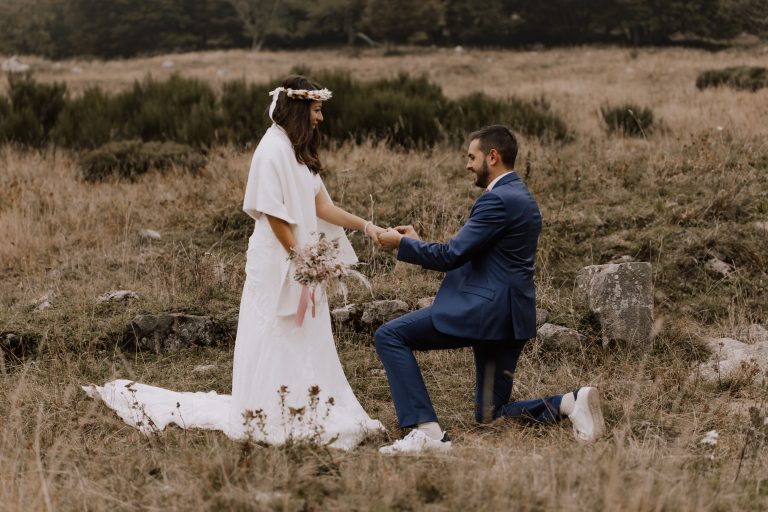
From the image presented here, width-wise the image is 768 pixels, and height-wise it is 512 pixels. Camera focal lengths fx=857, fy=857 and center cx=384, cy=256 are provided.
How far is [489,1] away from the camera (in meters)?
52.8

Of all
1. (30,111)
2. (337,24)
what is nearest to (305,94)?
(30,111)

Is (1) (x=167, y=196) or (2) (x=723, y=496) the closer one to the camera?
(2) (x=723, y=496)

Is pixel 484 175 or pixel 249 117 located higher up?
pixel 484 175

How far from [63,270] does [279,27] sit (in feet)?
164

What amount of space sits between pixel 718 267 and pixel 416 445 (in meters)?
4.47

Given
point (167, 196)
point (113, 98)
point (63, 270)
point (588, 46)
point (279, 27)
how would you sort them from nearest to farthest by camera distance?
point (63, 270), point (167, 196), point (113, 98), point (588, 46), point (279, 27)

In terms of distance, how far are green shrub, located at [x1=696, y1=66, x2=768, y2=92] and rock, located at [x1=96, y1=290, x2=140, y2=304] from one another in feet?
46.6

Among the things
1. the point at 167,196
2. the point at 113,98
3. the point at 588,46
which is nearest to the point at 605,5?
the point at 588,46

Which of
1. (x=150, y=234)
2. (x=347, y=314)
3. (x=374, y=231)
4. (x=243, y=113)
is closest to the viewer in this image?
(x=374, y=231)

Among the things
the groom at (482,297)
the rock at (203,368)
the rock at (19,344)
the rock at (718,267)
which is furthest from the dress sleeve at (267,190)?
the rock at (718,267)

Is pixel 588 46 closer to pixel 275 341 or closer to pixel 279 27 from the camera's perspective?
pixel 279 27

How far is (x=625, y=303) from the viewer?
6.35 m

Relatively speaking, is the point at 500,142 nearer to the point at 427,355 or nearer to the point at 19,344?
the point at 427,355

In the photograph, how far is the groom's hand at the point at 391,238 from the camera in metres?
4.77
